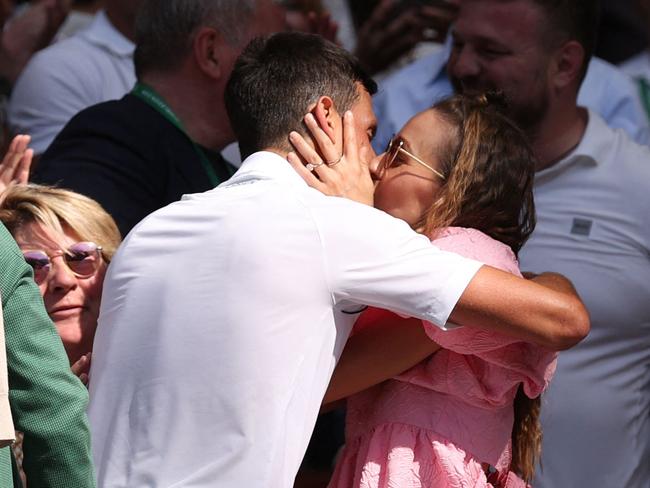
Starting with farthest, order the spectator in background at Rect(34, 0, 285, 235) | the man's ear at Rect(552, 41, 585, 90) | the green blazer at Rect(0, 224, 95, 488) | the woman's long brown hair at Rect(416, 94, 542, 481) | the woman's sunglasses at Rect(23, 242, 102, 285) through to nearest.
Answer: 1. the man's ear at Rect(552, 41, 585, 90)
2. the spectator in background at Rect(34, 0, 285, 235)
3. the woman's sunglasses at Rect(23, 242, 102, 285)
4. the woman's long brown hair at Rect(416, 94, 542, 481)
5. the green blazer at Rect(0, 224, 95, 488)

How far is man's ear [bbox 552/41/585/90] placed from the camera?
15.3 ft

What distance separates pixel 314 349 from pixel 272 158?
0.43m

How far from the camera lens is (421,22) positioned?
5910 millimetres

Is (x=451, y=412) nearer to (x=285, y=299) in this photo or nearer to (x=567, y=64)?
(x=285, y=299)

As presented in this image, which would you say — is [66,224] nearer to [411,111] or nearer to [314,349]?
[314,349]

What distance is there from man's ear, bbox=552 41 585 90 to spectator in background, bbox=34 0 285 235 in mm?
966

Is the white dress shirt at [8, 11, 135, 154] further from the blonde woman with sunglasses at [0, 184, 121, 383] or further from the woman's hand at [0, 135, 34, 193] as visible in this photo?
the blonde woman with sunglasses at [0, 184, 121, 383]

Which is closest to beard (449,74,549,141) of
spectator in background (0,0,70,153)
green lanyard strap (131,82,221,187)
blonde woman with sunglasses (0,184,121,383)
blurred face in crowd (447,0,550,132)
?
blurred face in crowd (447,0,550,132)

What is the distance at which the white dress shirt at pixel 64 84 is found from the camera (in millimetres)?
5262

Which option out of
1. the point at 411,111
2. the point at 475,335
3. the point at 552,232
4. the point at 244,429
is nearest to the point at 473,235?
the point at 475,335

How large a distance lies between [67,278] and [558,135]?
77.0 inches

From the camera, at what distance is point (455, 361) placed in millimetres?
2949


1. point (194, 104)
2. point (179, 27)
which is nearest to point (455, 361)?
point (194, 104)

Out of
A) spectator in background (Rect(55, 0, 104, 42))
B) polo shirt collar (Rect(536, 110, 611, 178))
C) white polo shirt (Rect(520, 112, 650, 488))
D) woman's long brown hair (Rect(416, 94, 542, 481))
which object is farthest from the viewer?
spectator in background (Rect(55, 0, 104, 42))
